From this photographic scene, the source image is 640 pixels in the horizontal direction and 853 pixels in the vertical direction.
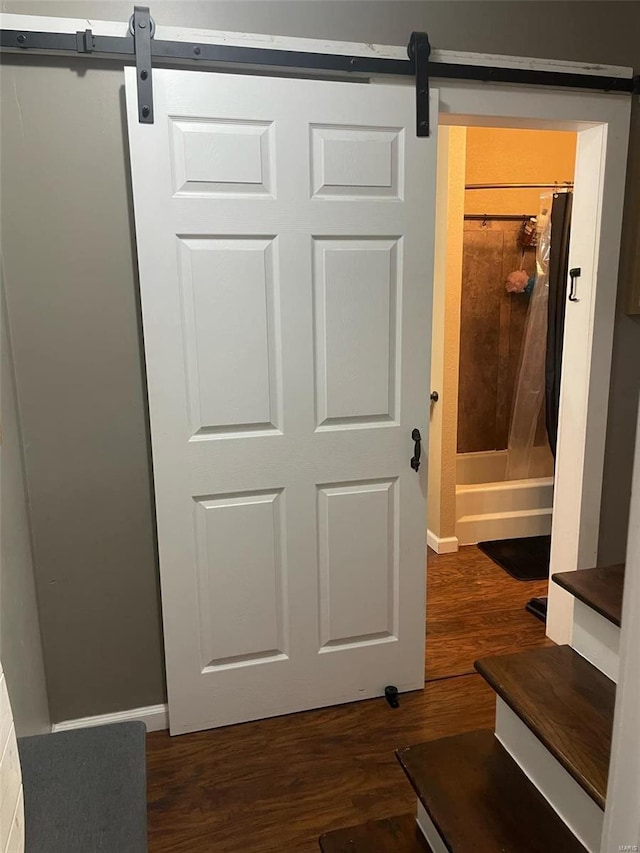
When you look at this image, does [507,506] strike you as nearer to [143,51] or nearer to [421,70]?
[421,70]

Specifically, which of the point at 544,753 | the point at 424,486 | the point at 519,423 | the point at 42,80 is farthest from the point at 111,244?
the point at 519,423

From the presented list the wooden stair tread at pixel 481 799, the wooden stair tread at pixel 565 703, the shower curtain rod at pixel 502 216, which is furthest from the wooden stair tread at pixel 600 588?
the shower curtain rod at pixel 502 216

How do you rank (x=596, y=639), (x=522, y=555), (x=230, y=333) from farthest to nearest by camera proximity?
(x=522, y=555)
(x=230, y=333)
(x=596, y=639)

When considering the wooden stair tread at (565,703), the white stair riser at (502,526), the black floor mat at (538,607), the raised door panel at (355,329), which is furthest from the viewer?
the white stair riser at (502,526)

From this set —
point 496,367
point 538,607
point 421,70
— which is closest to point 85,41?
point 421,70

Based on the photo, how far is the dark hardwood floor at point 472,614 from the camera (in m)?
2.60

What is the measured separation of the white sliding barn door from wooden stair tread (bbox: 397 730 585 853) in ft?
2.10

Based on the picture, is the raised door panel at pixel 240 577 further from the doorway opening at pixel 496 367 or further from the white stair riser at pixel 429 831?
the doorway opening at pixel 496 367

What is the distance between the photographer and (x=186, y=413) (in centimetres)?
197

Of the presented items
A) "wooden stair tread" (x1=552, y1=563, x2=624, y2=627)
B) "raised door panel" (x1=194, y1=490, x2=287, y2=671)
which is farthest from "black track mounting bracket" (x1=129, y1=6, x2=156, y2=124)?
"wooden stair tread" (x1=552, y1=563, x2=624, y2=627)

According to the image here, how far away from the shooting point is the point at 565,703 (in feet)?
4.93

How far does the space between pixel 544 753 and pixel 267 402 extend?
120 cm

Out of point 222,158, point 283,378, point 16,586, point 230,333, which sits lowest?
point 16,586

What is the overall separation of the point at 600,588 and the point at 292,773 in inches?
43.0
